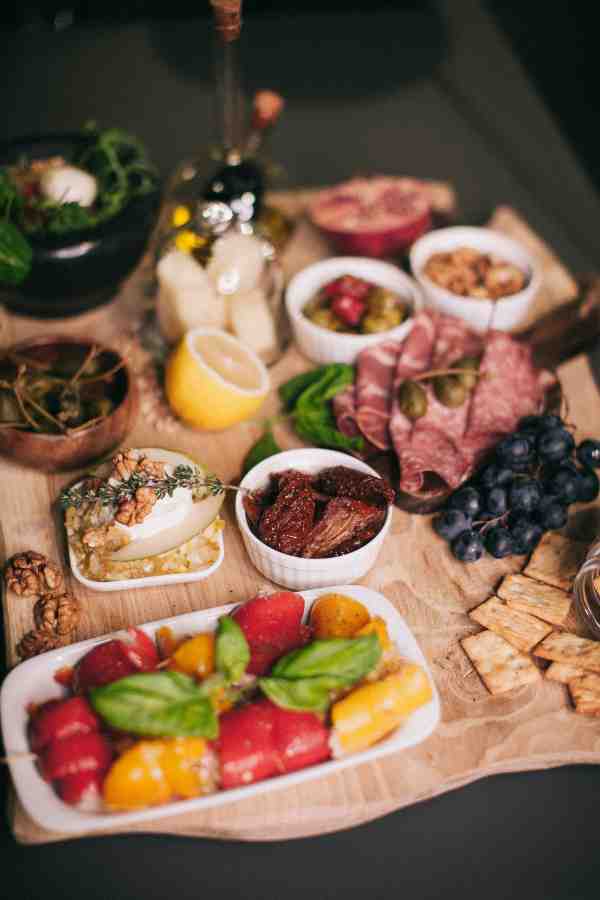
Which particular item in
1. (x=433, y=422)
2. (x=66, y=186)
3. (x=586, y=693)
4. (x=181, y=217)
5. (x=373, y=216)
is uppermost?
(x=66, y=186)

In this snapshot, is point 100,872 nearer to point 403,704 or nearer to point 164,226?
point 403,704

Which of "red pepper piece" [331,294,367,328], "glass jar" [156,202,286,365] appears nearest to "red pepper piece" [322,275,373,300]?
"red pepper piece" [331,294,367,328]

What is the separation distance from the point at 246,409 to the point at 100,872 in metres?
0.83

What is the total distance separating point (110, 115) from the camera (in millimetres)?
2900

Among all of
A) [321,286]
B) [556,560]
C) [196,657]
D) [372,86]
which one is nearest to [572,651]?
[556,560]

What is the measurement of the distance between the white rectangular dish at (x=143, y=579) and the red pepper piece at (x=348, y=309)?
64 cm

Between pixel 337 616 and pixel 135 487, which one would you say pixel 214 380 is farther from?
pixel 337 616

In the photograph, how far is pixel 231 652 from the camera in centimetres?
118

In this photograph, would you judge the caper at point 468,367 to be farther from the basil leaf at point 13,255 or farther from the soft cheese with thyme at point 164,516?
the basil leaf at point 13,255

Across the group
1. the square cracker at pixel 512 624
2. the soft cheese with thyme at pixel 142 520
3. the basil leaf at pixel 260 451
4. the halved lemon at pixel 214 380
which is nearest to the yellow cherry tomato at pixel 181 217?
the halved lemon at pixel 214 380

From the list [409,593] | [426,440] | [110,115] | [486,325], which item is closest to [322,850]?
[409,593]

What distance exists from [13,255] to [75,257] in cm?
15

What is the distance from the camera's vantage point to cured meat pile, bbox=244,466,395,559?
1.36m

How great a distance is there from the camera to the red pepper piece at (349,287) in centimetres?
182
